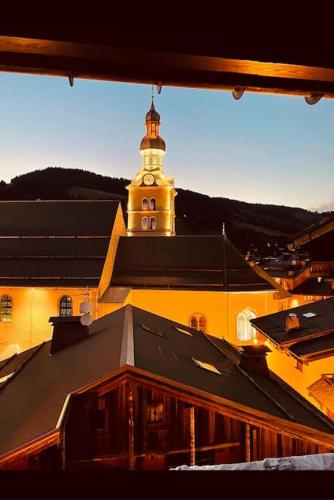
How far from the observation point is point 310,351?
13102 millimetres

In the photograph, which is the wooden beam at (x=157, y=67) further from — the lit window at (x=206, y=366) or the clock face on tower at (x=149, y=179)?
the clock face on tower at (x=149, y=179)

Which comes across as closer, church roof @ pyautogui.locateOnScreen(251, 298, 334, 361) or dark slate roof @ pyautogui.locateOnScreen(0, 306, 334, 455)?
→ dark slate roof @ pyautogui.locateOnScreen(0, 306, 334, 455)

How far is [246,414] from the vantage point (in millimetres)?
7793

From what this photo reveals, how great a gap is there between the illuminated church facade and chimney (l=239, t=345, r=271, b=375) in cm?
1260

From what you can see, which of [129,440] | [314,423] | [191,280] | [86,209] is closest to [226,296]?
[191,280]

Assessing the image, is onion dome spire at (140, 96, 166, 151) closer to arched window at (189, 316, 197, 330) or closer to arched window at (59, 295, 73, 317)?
arched window at (59, 295, 73, 317)

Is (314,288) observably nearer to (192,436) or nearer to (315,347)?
(315,347)

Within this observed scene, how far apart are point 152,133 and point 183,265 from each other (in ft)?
69.5

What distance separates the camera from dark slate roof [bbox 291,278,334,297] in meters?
31.5

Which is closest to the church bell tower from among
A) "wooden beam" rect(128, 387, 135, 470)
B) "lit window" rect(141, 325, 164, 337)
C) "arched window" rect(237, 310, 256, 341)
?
"arched window" rect(237, 310, 256, 341)

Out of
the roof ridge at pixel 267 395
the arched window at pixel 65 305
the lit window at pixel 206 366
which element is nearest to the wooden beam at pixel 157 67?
the roof ridge at pixel 267 395

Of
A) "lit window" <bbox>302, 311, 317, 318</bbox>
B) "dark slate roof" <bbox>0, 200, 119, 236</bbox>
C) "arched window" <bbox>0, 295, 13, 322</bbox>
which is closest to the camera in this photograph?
"lit window" <bbox>302, 311, 317, 318</bbox>

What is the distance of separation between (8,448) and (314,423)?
624 cm

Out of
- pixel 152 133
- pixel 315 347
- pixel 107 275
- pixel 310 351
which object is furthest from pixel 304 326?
pixel 152 133
